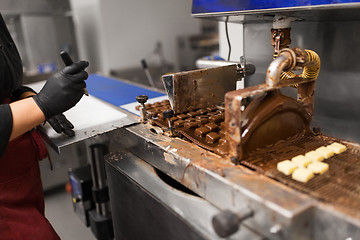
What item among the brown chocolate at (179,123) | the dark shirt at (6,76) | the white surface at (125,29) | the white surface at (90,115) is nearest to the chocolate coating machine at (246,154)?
the brown chocolate at (179,123)

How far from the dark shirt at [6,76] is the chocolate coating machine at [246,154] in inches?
16.1

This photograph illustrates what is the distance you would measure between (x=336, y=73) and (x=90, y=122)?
1.06m

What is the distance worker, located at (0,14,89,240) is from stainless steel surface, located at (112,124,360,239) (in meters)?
0.37

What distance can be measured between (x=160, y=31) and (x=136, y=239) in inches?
143

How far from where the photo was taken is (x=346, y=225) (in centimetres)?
62

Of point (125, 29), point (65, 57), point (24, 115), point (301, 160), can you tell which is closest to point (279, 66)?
point (301, 160)

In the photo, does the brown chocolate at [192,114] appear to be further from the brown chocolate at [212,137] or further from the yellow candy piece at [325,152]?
the yellow candy piece at [325,152]

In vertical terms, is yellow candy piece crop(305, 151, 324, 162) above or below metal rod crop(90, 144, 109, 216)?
above

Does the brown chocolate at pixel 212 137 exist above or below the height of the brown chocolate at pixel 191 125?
below

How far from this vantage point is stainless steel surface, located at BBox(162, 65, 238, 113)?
104 cm

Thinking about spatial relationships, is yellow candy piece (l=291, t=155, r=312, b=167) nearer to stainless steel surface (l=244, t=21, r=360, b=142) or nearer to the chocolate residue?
the chocolate residue

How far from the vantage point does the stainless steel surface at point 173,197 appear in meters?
0.78

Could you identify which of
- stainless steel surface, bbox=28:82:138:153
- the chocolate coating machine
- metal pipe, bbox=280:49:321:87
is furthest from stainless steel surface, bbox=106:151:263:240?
metal pipe, bbox=280:49:321:87

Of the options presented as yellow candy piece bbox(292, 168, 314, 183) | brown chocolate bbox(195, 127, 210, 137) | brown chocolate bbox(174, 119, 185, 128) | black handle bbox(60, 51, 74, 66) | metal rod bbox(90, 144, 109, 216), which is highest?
black handle bbox(60, 51, 74, 66)
